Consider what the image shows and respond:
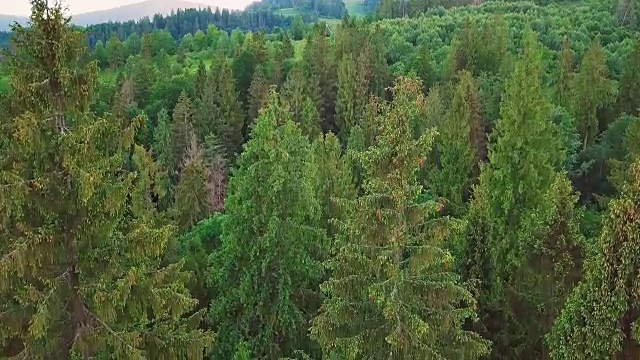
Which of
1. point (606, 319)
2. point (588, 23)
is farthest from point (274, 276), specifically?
point (588, 23)

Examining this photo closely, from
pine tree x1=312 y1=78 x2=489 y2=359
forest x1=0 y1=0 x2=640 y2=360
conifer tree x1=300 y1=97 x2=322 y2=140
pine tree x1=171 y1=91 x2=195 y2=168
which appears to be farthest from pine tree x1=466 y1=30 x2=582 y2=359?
pine tree x1=171 y1=91 x2=195 y2=168

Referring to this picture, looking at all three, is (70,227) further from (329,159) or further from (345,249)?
(329,159)

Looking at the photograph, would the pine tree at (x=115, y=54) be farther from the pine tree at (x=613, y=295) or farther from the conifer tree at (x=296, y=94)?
the pine tree at (x=613, y=295)

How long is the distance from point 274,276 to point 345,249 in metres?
7.20

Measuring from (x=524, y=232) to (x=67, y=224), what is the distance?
1704 centimetres

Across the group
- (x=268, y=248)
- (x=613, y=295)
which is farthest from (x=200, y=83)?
(x=613, y=295)

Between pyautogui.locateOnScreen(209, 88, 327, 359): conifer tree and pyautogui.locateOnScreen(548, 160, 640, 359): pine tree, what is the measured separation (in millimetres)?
8311

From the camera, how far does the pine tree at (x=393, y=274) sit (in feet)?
41.8

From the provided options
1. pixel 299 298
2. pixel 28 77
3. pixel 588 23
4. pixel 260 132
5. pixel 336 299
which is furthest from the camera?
pixel 588 23

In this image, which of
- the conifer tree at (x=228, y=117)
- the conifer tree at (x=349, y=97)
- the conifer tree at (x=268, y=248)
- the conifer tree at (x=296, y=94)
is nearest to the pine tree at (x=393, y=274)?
Answer: the conifer tree at (x=268, y=248)

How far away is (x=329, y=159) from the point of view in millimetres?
30422

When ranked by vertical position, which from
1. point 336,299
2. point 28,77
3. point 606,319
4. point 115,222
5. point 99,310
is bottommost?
point 606,319

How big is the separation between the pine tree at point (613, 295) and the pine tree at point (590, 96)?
33.4 m

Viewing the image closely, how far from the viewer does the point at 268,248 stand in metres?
19.6
